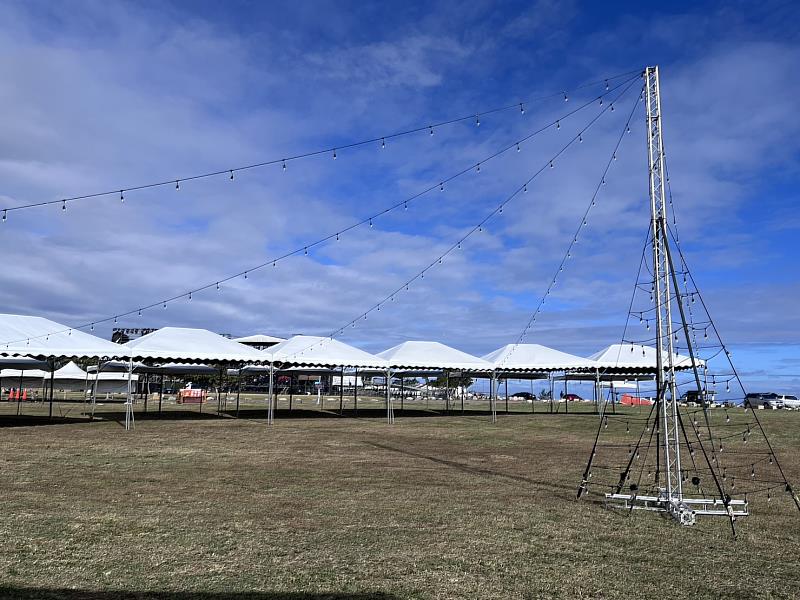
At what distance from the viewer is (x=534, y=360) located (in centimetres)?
2795

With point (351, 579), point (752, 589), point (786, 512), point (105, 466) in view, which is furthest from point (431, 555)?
point (105, 466)

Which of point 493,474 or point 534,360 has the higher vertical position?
point 534,360

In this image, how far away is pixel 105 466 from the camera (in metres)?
11.7

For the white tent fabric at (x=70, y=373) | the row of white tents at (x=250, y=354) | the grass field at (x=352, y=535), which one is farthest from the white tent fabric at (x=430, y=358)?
the white tent fabric at (x=70, y=373)

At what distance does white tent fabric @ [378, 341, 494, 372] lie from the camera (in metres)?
25.9

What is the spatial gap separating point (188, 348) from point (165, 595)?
17824 millimetres

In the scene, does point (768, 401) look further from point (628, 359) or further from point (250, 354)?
point (250, 354)

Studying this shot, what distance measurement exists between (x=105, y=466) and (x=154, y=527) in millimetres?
5533

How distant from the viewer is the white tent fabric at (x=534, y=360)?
27266 mm

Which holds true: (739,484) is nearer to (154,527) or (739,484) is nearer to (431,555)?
(431,555)

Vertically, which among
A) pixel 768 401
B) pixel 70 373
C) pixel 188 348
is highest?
pixel 188 348

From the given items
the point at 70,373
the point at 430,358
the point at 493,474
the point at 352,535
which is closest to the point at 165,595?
the point at 352,535

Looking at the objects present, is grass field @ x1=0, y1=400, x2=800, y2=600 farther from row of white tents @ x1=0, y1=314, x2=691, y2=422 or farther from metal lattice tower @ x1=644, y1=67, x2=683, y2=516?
row of white tents @ x1=0, y1=314, x2=691, y2=422

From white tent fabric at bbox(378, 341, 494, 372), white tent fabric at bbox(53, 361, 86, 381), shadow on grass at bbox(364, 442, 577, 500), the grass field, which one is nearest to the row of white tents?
white tent fabric at bbox(378, 341, 494, 372)
